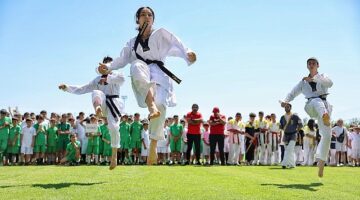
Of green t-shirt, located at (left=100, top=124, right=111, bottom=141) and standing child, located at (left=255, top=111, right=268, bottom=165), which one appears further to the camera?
standing child, located at (left=255, top=111, right=268, bottom=165)

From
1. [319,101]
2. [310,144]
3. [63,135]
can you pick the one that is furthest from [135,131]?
[319,101]

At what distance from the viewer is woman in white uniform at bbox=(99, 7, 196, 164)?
791 cm

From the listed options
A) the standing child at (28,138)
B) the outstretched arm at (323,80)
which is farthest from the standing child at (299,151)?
the standing child at (28,138)

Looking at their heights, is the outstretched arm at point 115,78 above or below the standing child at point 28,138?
above

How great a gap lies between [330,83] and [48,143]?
14991 mm

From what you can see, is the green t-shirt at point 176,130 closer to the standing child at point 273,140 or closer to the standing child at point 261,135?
the standing child at point 261,135

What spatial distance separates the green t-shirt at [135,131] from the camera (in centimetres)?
2230

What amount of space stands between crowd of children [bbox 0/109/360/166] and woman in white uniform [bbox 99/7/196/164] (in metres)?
12.8

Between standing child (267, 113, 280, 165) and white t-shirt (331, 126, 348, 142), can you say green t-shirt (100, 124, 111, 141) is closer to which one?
standing child (267, 113, 280, 165)

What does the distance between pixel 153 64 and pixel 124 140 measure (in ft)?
46.2

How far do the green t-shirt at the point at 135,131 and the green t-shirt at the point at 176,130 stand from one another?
1638 mm

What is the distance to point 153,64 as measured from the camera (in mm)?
8406

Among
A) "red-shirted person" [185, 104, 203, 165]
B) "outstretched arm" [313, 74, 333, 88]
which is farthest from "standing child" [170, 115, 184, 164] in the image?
"outstretched arm" [313, 74, 333, 88]

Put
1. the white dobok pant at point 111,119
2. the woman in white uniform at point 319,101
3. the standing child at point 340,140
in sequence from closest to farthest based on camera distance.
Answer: the woman in white uniform at point 319,101 → the white dobok pant at point 111,119 → the standing child at point 340,140
